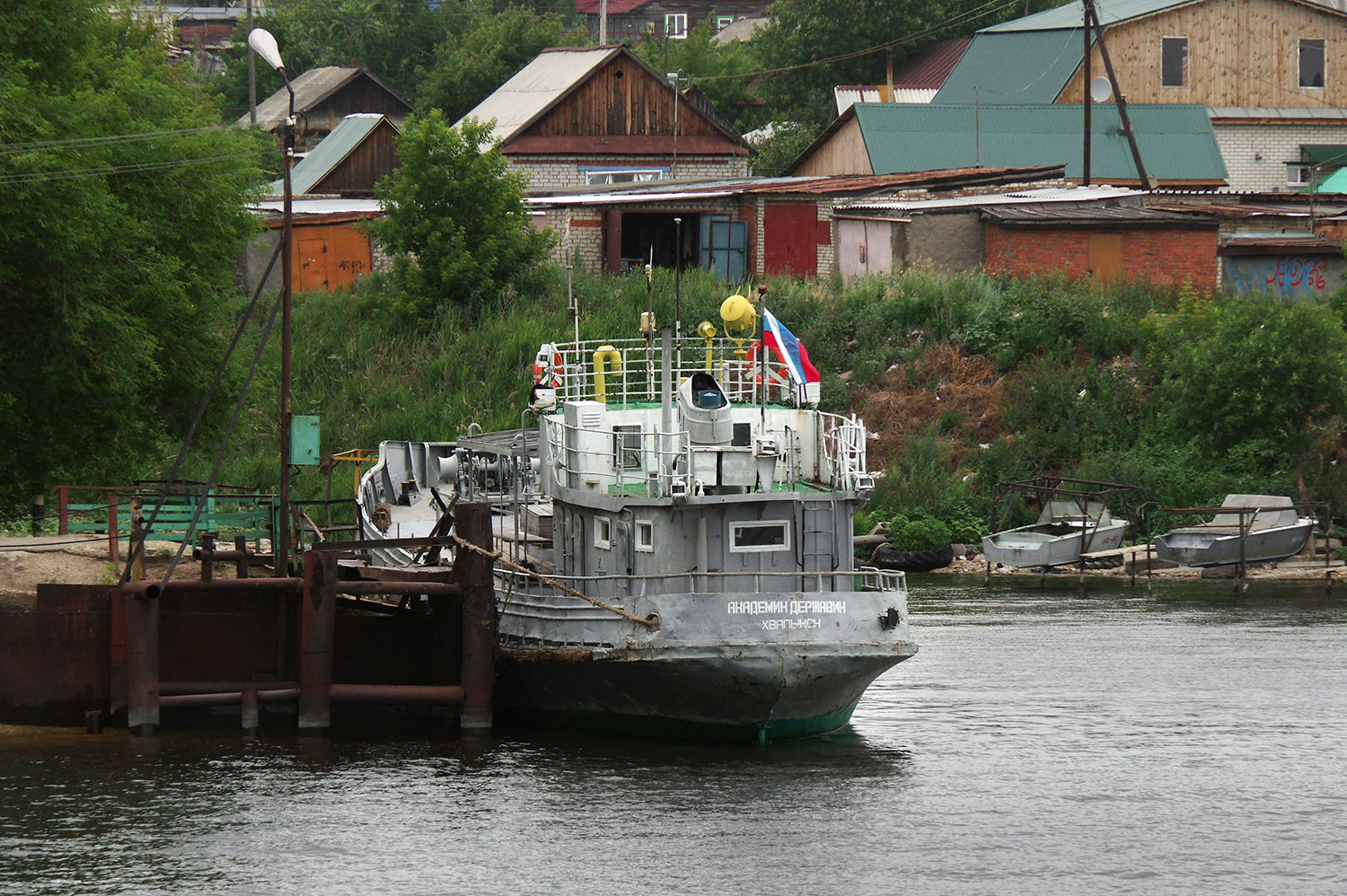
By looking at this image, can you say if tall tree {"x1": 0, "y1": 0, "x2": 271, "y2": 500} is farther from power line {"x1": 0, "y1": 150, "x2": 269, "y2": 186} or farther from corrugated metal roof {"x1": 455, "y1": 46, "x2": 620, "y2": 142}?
corrugated metal roof {"x1": 455, "y1": 46, "x2": 620, "y2": 142}

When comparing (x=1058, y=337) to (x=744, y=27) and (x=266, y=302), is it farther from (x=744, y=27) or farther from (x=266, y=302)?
(x=744, y=27)

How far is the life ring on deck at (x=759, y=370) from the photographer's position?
28.3 metres

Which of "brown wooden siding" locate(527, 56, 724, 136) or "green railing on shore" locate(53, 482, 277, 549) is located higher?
"brown wooden siding" locate(527, 56, 724, 136)

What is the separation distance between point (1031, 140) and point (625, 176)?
15932 mm

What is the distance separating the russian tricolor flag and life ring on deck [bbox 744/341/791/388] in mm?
469

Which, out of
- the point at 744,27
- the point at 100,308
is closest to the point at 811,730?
the point at 100,308

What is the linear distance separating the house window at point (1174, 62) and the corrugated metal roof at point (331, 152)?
31.1 m

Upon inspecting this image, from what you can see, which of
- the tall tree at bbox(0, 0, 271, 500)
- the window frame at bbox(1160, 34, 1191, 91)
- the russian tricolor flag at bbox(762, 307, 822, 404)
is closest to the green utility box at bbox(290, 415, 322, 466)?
the tall tree at bbox(0, 0, 271, 500)

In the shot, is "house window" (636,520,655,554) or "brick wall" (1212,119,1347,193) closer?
"house window" (636,520,655,554)

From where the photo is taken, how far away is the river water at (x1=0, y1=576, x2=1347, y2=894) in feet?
66.2

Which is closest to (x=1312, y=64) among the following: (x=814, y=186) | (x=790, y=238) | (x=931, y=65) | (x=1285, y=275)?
(x=931, y=65)

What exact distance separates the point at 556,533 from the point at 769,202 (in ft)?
101

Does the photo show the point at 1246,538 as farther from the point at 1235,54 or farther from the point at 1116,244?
the point at 1235,54

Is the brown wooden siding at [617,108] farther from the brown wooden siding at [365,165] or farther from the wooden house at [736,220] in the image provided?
the wooden house at [736,220]
